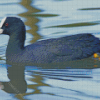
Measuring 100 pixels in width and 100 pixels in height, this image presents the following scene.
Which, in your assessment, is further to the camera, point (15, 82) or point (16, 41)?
point (16, 41)

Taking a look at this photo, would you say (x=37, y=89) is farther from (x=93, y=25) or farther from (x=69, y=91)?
(x=93, y=25)

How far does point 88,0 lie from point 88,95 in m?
7.63

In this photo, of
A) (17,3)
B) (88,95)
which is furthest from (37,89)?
(17,3)

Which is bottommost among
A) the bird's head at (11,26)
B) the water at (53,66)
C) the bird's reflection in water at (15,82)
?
the bird's reflection in water at (15,82)

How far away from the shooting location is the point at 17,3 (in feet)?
46.8

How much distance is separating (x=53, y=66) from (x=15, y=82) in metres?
1.14

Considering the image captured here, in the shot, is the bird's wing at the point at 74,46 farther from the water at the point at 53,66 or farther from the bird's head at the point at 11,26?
the bird's head at the point at 11,26

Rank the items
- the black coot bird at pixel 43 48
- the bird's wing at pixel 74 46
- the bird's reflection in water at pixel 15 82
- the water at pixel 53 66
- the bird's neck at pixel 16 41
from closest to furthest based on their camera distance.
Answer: the water at pixel 53 66, the bird's reflection in water at pixel 15 82, the black coot bird at pixel 43 48, the bird's wing at pixel 74 46, the bird's neck at pixel 16 41

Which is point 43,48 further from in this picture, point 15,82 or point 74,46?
point 15,82

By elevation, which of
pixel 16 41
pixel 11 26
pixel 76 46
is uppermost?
pixel 11 26

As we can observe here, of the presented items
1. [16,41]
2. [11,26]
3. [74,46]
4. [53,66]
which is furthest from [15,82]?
[74,46]

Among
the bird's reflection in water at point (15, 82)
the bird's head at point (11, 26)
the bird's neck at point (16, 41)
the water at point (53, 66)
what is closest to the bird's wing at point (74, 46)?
the water at point (53, 66)

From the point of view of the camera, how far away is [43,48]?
9.23m

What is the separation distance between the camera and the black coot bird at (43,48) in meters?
9.22
